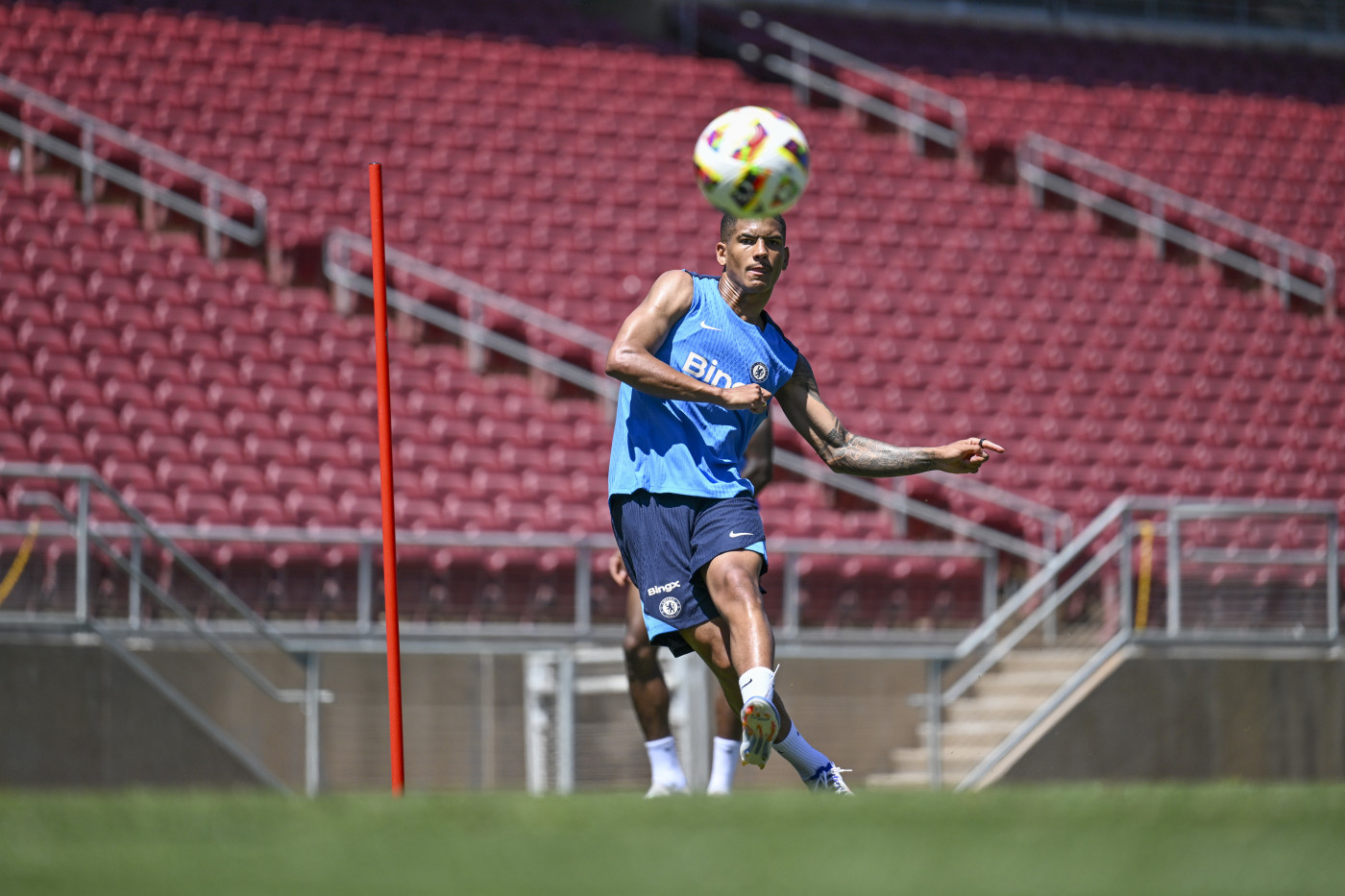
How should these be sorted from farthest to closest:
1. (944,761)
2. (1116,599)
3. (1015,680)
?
1. (1116,599)
2. (1015,680)
3. (944,761)

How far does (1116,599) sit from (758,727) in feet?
23.0

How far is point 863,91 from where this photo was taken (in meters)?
19.8

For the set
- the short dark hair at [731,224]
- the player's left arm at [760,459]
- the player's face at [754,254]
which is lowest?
the player's left arm at [760,459]

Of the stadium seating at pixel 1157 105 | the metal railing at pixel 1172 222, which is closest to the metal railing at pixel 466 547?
the metal railing at pixel 1172 222

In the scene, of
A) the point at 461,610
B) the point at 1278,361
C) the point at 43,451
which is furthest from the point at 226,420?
the point at 1278,361

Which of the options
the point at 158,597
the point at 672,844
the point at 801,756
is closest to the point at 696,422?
the point at 801,756

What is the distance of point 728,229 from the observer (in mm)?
5918

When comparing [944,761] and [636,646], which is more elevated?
[636,646]

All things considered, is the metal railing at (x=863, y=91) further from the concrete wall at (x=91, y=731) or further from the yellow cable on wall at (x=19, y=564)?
the yellow cable on wall at (x=19, y=564)

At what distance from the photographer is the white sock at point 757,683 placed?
513 centimetres

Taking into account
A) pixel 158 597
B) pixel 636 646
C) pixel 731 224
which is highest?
pixel 731 224

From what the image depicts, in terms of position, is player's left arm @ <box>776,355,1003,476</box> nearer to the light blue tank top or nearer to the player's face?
the light blue tank top

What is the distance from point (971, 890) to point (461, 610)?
8.33m

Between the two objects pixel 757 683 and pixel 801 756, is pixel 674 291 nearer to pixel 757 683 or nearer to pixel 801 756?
pixel 757 683
